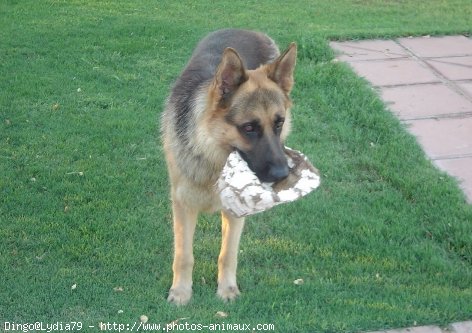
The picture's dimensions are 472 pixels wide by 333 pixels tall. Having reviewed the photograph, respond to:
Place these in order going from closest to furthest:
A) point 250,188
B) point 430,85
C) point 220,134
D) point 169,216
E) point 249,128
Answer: point 250,188
point 249,128
point 220,134
point 169,216
point 430,85

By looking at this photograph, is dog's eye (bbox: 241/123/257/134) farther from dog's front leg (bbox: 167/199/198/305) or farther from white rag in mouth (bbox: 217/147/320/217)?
dog's front leg (bbox: 167/199/198/305)

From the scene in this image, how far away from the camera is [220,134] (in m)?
4.04

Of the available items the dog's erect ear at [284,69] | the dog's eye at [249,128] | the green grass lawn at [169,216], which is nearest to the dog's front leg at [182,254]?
the green grass lawn at [169,216]

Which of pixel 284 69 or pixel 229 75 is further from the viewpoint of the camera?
pixel 284 69

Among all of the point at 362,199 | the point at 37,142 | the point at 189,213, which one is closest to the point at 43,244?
the point at 189,213

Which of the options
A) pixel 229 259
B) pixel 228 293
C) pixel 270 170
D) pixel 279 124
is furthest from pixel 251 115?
pixel 228 293

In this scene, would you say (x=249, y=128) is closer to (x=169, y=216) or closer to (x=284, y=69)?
(x=284, y=69)

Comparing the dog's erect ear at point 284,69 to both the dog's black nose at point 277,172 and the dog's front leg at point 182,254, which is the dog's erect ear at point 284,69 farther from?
the dog's front leg at point 182,254

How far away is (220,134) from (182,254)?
2.98ft

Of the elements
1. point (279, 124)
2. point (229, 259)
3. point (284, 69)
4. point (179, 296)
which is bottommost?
point (179, 296)

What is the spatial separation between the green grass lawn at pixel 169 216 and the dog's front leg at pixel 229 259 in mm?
108

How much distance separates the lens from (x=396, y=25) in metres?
10.3

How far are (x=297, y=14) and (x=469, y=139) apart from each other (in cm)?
498

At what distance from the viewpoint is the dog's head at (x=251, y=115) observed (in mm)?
3850
